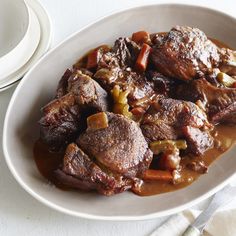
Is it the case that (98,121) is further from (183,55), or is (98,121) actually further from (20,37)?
(20,37)

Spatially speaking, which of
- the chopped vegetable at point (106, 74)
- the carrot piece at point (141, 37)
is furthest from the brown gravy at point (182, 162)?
the carrot piece at point (141, 37)

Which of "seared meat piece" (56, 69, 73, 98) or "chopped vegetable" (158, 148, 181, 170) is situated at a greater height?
"chopped vegetable" (158, 148, 181, 170)

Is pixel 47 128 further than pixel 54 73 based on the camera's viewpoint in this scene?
No

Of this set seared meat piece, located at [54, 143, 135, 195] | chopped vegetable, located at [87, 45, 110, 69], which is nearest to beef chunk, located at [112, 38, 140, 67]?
chopped vegetable, located at [87, 45, 110, 69]

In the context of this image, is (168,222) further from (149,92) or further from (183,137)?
(149,92)

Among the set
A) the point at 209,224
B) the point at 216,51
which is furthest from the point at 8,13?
the point at 209,224

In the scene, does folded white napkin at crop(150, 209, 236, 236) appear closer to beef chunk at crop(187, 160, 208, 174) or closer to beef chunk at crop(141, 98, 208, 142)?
beef chunk at crop(187, 160, 208, 174)
